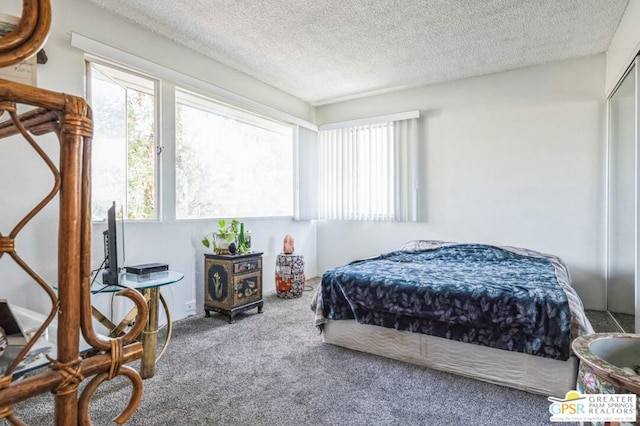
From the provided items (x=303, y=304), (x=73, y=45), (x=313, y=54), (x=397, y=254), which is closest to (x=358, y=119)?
(x=313, y=54)

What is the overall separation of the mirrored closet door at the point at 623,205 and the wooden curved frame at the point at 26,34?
11.0 feet

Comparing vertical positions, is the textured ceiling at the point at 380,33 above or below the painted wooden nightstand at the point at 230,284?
above

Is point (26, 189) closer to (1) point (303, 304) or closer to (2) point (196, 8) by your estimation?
(2) point (196, 8)

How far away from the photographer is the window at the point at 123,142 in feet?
9.18

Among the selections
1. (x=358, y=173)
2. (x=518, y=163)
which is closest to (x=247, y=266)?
(x=358, y=173)

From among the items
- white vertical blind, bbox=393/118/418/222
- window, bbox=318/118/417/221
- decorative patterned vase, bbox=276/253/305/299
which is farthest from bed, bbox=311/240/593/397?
window, bbox=318/118/417/221

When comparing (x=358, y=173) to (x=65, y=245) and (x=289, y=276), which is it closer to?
(x=289, y=276)

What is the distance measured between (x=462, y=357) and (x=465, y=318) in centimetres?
26

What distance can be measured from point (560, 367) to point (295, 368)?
1521 millimetres

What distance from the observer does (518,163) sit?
12.9 ft

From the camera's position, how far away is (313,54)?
139 inches

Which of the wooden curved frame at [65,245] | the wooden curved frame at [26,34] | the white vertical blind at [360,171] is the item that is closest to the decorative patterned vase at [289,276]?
the white vertical blind at [360,171]

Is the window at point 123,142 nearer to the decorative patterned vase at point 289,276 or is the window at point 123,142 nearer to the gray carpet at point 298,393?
the gray carpet at point 298,393

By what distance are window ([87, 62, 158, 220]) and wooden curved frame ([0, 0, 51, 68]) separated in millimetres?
2688
